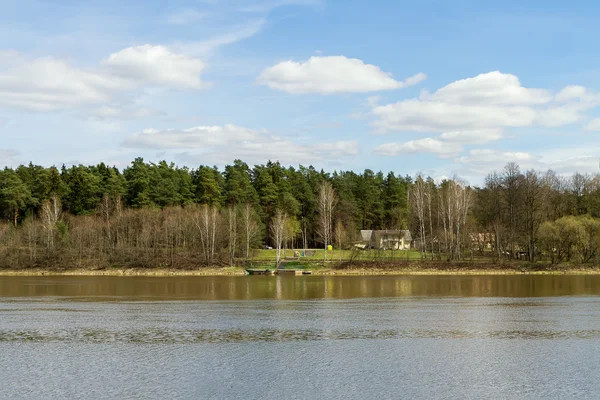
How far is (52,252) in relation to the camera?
9038 cm

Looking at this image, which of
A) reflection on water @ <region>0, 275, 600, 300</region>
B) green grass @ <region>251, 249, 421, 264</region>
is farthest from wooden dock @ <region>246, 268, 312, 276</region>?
green grass @ <region>251, 249, 421, 264</region>

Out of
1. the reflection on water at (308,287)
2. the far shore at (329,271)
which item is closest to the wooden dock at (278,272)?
the far shore at (329,271)

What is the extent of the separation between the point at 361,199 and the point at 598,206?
45.9 m

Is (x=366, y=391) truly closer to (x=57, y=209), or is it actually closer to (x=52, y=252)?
(x=52, y=252)

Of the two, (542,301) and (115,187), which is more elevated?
(115,187)

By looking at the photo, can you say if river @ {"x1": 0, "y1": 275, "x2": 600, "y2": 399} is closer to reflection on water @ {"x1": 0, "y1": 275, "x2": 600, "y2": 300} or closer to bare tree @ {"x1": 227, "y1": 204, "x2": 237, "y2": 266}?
reflection on water @ {"x1": 0, "y1": 275, "x2": 600, "y2": 300}

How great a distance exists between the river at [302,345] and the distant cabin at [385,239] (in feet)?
165

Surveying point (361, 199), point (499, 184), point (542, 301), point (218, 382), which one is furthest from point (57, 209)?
point (218, 382)

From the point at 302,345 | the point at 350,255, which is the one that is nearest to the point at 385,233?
the point at 350,255

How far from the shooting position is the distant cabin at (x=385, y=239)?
106 meters

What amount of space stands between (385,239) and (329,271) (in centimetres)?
2647

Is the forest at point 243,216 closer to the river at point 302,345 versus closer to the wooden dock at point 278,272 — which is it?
the wooden dock at point 278,272

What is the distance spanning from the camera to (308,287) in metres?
63.3

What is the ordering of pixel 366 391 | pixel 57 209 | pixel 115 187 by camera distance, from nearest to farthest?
pixel 366 391 → pixel 57 209 → pixel 115 187
